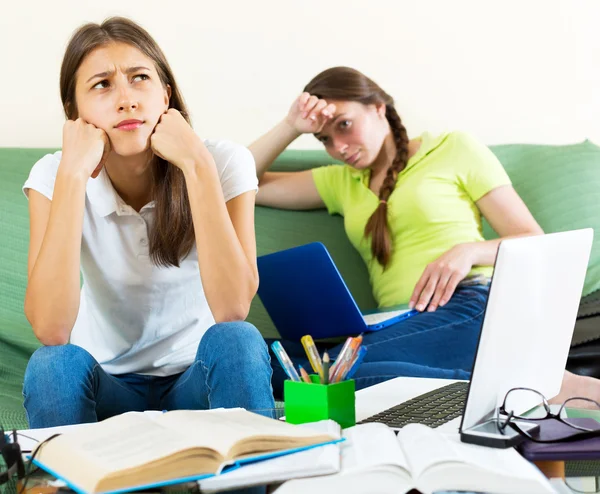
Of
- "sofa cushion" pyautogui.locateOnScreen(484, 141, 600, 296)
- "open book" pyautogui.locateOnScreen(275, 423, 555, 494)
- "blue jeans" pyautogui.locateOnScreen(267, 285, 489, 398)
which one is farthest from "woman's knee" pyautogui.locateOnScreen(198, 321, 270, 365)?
"sofa cushion" pyautogui.locateOnScreen(484, 141, 600, 296)

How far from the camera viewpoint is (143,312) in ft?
4.47

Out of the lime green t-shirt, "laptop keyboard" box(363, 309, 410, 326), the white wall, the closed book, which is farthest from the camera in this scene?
the white wall

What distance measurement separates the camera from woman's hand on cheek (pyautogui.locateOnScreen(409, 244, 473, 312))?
1.78 meters

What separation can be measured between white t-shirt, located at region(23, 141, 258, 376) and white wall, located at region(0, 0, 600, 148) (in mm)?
884

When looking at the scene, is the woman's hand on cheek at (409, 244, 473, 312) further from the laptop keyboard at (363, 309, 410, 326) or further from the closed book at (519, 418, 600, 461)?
the closed book at (519, 418, 600, 461)

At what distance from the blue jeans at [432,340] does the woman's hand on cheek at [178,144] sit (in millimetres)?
498

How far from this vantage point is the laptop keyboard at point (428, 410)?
2.86 feet

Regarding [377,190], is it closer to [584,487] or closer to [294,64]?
[294,64]

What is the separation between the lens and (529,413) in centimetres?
88

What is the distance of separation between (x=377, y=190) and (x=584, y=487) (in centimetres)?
132

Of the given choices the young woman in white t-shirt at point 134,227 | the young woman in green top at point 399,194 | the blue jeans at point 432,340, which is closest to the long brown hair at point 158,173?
the young woman in white t-shirt at point 134,227

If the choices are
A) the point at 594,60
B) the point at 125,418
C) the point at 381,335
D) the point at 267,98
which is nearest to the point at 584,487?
the point at 125,418

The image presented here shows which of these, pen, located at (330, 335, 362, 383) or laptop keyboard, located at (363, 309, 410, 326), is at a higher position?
pen, located at (330, 335, 362, 383)

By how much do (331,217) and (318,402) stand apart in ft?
4.27
